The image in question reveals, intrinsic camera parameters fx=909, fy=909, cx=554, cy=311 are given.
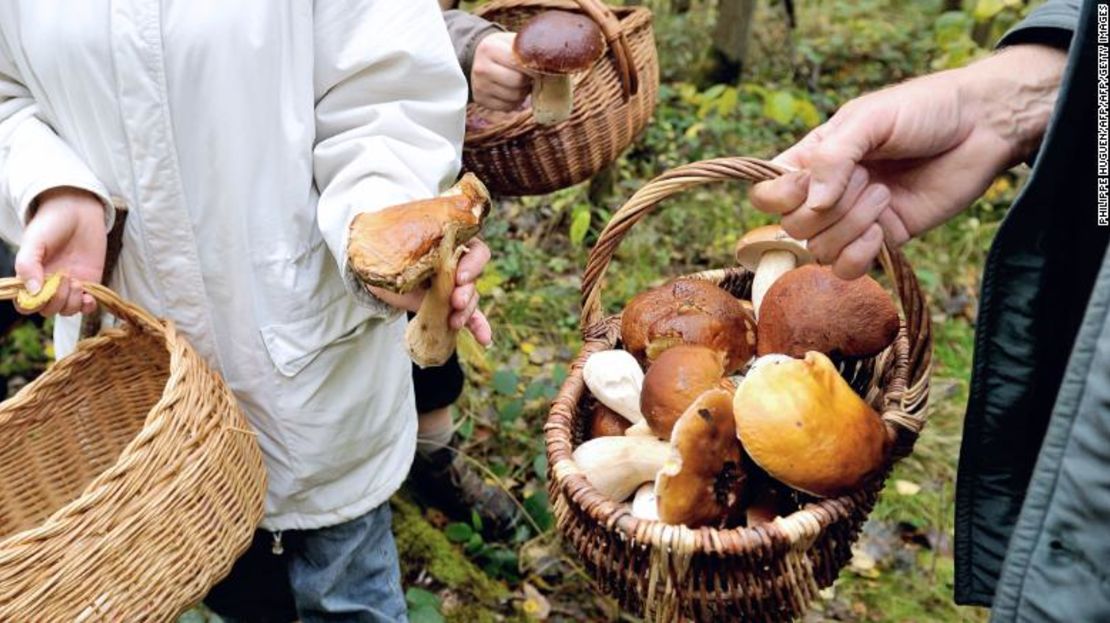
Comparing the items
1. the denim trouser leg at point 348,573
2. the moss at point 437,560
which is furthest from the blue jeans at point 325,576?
the moss at point 437,560

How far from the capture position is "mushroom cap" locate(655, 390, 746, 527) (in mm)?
1066

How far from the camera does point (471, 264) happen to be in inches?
48.4

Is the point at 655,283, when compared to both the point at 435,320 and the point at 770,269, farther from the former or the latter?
the point at 435,320

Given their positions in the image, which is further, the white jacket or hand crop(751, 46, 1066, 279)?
the white jacket

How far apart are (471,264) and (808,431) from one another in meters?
0.49

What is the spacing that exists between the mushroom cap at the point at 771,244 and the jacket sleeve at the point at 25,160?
38.0 inches

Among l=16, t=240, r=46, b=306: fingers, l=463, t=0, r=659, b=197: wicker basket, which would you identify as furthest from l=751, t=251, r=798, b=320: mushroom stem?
l=16, t=240, r=46, b=306: fingers

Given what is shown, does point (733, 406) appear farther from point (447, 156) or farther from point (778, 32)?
point (778, 32)

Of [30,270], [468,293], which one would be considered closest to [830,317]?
[468,293]

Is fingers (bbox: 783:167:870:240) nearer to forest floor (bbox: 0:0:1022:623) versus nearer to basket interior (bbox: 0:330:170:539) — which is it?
basket interior (bbox: 0:330:170:539)

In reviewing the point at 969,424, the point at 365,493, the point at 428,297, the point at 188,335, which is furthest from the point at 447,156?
the point at 969,424

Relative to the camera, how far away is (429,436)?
2.38 m

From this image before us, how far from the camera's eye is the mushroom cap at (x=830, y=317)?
4.05ft

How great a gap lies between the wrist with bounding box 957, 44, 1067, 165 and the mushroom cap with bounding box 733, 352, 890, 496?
1.28ft
